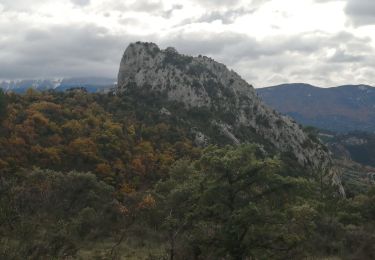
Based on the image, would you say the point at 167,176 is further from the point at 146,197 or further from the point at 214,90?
the point at 214,90

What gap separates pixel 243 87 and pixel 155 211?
94932 mm

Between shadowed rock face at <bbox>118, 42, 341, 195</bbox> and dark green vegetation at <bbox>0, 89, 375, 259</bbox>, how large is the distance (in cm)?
1521

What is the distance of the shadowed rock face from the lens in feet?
368

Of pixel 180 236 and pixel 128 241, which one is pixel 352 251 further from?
pixel 128 241

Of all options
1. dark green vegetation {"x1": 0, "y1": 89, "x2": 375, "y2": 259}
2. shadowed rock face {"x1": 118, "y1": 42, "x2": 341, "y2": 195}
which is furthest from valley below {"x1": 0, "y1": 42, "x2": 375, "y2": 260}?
shadowed rock face {"x1": 118, "y1": 42, "x2": 341, "y2": 195}

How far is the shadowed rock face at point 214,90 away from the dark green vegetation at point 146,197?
15.2 metres

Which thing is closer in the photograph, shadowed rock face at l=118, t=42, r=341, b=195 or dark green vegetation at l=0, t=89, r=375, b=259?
dark green vegetation at l=0, t=89, r=375, b=259

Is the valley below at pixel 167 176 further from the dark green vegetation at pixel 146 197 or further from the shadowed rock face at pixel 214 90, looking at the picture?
the shadowed rock face at pixel 214 90

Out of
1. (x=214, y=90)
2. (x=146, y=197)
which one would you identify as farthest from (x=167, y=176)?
(x=214, y=90)

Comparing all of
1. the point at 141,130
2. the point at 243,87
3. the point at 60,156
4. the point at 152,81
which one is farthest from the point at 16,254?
the point at 243,87

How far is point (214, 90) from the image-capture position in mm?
124750

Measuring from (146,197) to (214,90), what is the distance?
82.3 metres

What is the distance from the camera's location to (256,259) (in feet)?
69.2

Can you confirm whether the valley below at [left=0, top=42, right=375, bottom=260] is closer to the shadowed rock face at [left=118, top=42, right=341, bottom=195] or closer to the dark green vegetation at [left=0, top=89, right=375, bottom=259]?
the dark green vegetation at [left=0, top=89, right=375, bottom=259]
